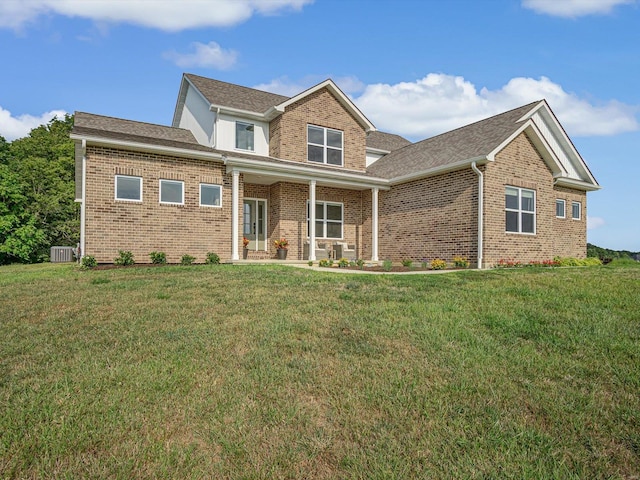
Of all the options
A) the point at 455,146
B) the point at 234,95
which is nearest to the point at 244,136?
the point at 234,95

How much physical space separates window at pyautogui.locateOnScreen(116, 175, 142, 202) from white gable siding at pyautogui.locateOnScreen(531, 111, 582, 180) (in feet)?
52.1

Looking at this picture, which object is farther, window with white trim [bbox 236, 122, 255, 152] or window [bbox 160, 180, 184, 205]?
window with white trim [bbox 236, 122, 255, 152]

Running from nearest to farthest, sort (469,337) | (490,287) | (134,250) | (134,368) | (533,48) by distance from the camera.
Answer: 1. (134,368)
2. (469,337)
3. (490,287)
4. (533,48)
5. (134,250)

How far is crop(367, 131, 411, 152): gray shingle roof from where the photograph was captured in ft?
71.3

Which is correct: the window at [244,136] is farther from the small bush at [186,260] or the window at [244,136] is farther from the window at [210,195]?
the small bush at [186,260]

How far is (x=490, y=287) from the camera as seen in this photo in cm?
762

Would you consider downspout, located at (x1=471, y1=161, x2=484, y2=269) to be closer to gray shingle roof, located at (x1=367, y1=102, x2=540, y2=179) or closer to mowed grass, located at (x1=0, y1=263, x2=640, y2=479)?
gray shingle roof, located at (x1=367, y1=102, x2=540, y2=179)

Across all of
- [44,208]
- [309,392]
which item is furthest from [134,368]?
[44,208]

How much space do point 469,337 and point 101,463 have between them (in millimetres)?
3808

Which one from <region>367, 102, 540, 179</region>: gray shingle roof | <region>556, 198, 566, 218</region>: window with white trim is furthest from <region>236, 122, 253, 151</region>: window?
<region>556, 198, 566, 218</region>: window with white trim

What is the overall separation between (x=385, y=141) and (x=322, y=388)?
20856 mm

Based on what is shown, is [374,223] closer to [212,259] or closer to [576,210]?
[212,259]

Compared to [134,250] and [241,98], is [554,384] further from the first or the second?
[241,98]

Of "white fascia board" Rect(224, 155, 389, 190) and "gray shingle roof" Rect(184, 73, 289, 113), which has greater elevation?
"gray shingle roof" Rect(184, 73, 289, 113)
